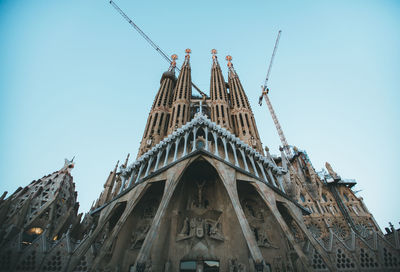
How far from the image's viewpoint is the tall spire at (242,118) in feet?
79.4

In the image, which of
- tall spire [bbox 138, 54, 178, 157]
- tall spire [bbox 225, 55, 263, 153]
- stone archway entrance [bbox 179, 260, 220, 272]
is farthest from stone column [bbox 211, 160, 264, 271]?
tall spire [bbox 138, 54, 178, 157]

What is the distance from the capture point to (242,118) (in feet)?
91.7

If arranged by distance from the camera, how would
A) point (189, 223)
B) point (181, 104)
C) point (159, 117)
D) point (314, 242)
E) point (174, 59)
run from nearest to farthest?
point (314, 242)
point (189, 223)
point (159, 117)
point (181, 104)
point (174, 59)

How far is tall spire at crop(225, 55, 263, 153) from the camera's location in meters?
24.2

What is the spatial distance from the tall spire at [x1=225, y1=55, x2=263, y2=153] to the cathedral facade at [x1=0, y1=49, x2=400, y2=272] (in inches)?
60.1

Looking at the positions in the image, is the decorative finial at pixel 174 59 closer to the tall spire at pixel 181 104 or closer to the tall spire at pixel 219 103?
the tall spire at pixel 181 104

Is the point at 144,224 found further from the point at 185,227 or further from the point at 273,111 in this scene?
the point at 273,111

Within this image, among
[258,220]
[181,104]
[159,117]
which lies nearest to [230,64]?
[181,104]

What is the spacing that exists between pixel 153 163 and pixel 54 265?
9.38 m

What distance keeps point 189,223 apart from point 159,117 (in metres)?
16.7

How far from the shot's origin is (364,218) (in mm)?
24344

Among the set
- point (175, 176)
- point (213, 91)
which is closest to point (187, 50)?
point (213, 91)

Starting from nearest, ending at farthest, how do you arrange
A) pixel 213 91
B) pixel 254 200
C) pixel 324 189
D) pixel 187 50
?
pixel 254 200 < pixel 324 189 < pixel 213 91 < pixel 187 50

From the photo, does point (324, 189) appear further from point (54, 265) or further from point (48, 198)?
point (48, 198)
